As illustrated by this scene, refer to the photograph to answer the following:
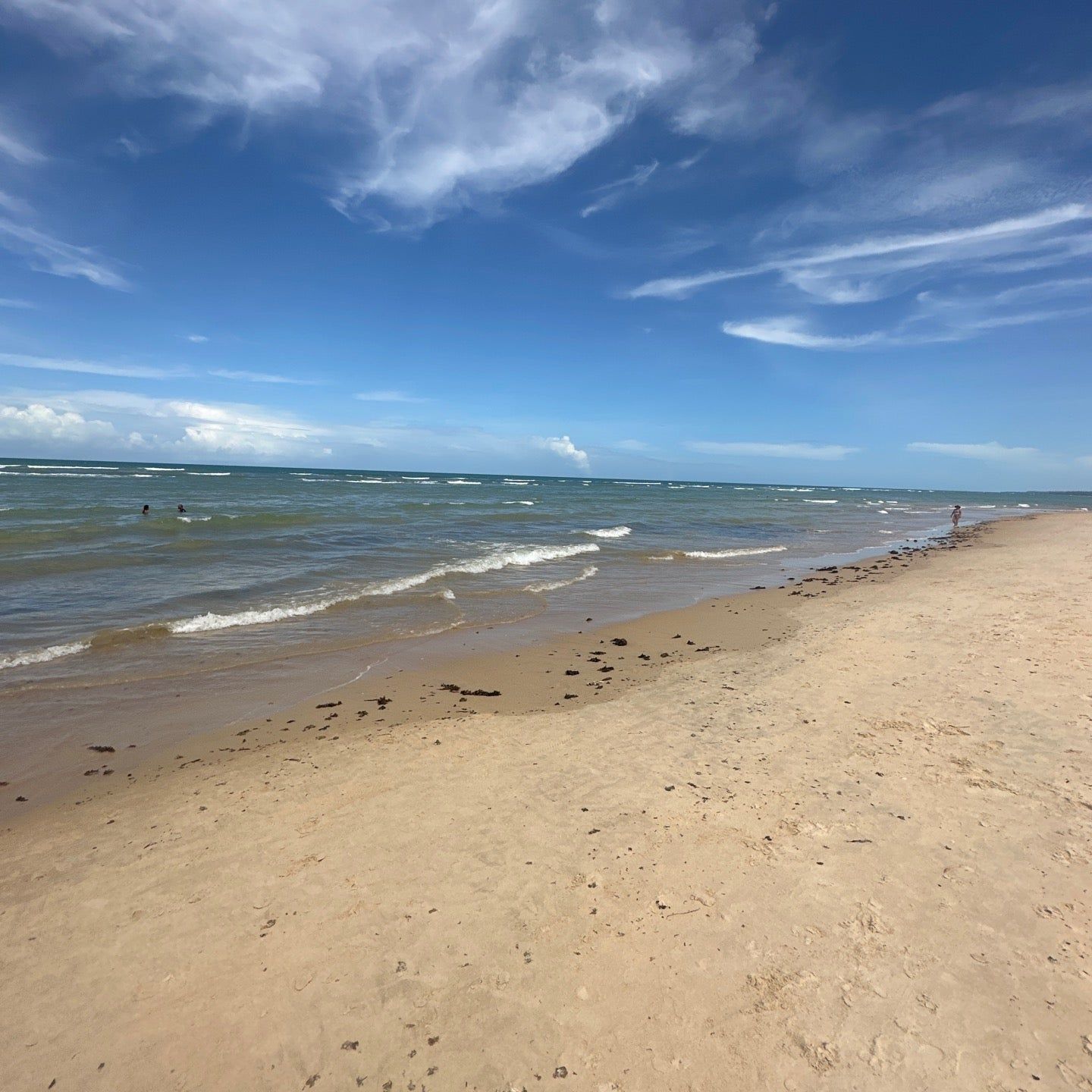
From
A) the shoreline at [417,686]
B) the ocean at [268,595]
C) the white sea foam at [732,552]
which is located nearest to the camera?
the shoreline at [417,686]

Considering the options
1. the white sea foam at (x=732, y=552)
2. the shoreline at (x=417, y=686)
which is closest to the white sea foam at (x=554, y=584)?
the shoreline at (x=417, y=686)

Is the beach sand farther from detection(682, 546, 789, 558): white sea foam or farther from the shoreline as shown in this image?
detection(682, 546, 789, 558): white sea foam

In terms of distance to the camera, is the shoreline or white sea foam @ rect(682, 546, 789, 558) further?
white sea foam @ rect(682, 546, 789, 558)

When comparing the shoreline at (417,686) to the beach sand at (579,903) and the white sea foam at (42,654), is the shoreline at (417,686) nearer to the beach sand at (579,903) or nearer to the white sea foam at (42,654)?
the beach sand at (579,903)

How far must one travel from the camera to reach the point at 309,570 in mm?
16141

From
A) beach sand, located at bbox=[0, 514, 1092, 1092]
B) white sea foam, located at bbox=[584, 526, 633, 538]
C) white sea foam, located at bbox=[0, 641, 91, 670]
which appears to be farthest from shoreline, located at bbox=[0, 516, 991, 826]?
white sea foam, located at bbox=[584, 526, 633, 538]

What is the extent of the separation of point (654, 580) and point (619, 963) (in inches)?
557

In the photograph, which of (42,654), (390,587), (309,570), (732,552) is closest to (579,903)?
(42,654)

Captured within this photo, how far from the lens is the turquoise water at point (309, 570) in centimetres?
1020

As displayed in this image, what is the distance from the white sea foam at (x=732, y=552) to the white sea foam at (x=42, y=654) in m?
18.0

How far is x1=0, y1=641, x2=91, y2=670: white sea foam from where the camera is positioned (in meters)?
8.72

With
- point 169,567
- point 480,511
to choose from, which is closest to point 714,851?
point 169,567

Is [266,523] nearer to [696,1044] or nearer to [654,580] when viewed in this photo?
[654,580]

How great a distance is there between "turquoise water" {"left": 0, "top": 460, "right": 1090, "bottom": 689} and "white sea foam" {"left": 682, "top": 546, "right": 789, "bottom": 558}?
20 centimetres
